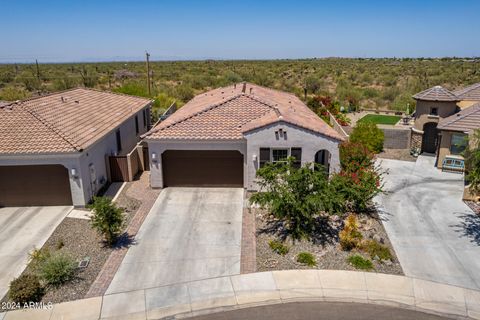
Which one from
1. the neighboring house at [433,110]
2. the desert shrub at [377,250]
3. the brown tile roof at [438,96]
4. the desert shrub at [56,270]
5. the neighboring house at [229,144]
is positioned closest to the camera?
the desert shrub at [56,270]

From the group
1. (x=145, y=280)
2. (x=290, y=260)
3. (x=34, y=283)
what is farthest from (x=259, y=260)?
(x=34, y=283)

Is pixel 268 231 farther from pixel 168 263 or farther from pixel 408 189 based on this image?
pixel 408 189

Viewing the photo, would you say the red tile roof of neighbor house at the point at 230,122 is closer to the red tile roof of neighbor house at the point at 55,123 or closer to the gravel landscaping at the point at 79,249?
the red tile roof of neighbor house at the point at 55,123

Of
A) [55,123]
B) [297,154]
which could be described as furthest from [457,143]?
[55,123]

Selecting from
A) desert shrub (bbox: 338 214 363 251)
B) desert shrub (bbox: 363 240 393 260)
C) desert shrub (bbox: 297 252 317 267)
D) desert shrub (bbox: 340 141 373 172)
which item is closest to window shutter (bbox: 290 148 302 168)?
desert shrub (bbox: 340 141 373 172)

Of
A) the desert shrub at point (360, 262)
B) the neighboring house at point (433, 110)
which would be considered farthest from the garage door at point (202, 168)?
the neighboring house at point (433, 110)
